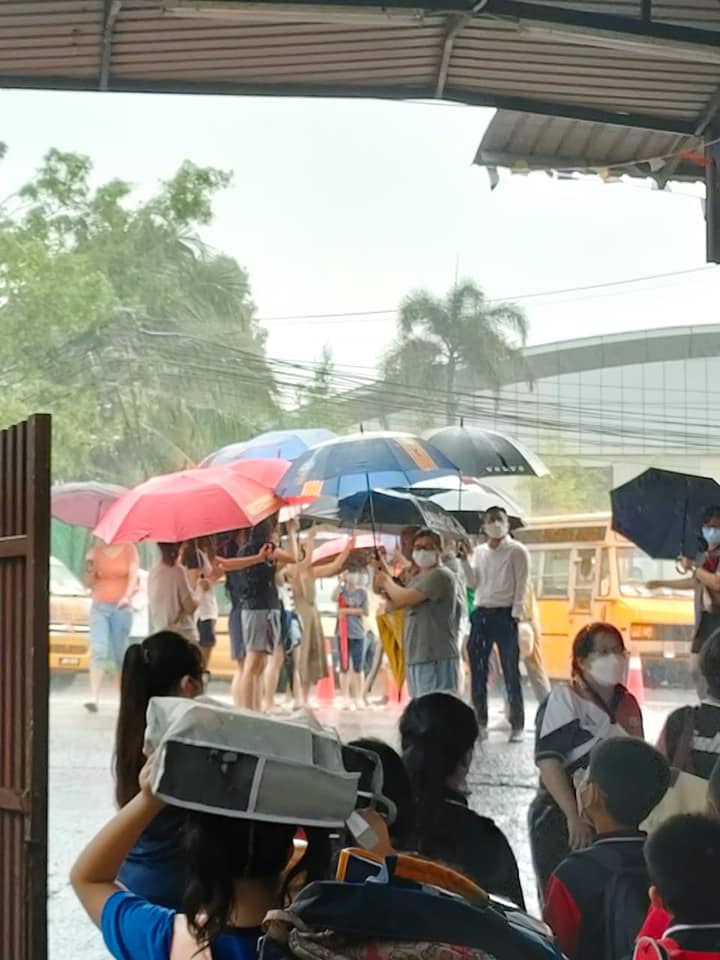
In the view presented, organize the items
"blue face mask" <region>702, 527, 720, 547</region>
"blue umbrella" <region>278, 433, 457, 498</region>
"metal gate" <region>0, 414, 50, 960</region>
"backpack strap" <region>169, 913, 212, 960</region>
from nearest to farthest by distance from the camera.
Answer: "backpack strap" <region>169, 913, 212, 960</region> → "metal gate" <region>0, 414, 50, 960</region> → "blue face mask" <region>702, 527, 720, 547</region> → "blue umbrella" <region>278, 433, 457, 498</region>

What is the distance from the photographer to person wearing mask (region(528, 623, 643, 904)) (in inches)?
145

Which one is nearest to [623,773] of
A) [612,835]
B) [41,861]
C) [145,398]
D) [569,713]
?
[612,835]

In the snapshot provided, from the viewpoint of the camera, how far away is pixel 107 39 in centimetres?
393

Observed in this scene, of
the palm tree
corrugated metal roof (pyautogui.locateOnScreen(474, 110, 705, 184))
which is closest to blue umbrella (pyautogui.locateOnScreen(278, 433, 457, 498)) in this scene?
the palm tree

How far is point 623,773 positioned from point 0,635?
4.90ft

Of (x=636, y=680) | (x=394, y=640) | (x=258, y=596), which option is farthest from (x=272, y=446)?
(x=636, y=680)

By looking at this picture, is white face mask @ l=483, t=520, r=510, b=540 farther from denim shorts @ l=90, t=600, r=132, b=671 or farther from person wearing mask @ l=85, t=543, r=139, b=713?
denim shorts @ l=90, t=600, r=132, b=671

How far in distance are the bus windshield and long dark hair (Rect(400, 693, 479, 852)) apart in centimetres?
234

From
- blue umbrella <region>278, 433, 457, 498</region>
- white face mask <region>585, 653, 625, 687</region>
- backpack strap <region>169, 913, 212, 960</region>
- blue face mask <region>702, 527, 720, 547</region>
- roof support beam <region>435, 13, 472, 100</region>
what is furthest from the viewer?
blue umbrella <region>278, 433, 457, 498</region>

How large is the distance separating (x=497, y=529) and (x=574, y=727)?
2.60 metres

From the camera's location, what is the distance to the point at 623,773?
2.89m

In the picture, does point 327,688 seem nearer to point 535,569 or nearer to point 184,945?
point 535,569

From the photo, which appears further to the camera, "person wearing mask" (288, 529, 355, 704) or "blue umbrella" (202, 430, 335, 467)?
"person wearing mask" (288, 529, 355, 704)

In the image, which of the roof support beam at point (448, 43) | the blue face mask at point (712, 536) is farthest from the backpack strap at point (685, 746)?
the roof support beam at point (448, 43)
